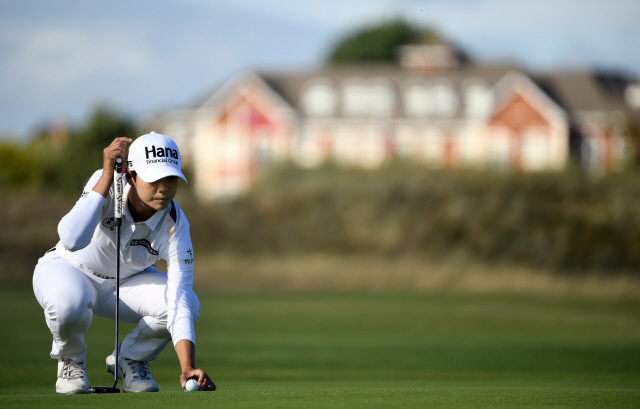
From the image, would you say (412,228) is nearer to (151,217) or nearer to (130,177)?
(151,217)

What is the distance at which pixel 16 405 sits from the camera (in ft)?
15.2

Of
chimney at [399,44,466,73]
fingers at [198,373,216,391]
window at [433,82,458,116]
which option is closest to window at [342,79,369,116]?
chimney at [399,44,466,73]

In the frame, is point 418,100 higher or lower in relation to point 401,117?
higher

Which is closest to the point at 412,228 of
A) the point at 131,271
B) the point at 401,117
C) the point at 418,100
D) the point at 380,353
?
the point at 380,353

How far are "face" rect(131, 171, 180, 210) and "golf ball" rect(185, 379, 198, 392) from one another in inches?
42.7

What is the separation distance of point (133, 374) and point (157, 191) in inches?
61.4

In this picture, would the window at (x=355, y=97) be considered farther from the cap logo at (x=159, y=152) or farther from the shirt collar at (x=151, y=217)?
the cap logo at (x=159, y=152)

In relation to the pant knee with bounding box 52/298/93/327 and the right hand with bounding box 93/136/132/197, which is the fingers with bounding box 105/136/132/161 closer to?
the right hand with bounding box 93/136/132/197

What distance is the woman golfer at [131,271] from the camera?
5145 mm

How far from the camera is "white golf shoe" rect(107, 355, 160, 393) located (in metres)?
5.94

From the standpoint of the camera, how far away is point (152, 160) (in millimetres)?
5219

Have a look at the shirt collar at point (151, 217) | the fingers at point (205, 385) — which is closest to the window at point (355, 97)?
the shirt collar at point (151, 217)

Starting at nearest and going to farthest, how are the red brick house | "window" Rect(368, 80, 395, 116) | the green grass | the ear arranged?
the green grass → the ear → the red brick house → "window" Rect(368, 80, 395, 116)

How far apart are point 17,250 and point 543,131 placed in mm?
32988
